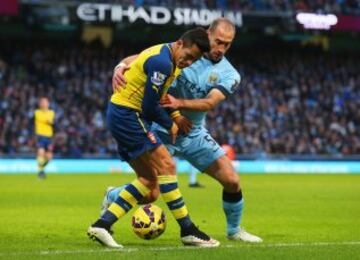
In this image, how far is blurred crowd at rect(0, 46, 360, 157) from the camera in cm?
3356

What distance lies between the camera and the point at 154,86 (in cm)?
804

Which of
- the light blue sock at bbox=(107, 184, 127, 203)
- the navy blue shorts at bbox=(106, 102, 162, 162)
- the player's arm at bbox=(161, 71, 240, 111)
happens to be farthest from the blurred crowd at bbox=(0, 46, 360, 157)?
the navy blue shorts at bbox=(106, 102, 162, 162)

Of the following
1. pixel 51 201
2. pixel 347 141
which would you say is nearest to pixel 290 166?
pixel 347 141

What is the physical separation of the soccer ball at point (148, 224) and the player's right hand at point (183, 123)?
3.07 feet

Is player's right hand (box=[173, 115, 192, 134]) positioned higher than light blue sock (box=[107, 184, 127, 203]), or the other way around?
player's right hand (box=[173, 115, 192, 134])

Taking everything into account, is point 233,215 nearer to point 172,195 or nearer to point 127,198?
point 172,195

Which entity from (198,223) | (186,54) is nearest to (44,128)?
(198,223)

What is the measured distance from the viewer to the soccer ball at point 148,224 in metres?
8.83

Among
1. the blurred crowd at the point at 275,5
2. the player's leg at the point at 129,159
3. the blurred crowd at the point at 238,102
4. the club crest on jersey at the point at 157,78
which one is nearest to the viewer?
the club crest on jersey at the point at 157,78

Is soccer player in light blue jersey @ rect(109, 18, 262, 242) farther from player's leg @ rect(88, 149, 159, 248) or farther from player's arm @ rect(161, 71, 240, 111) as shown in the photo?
player's leg @ rect(88, 149, 159, 248)

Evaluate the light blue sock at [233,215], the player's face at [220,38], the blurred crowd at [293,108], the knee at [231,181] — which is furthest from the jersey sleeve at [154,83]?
the blurred crowd at [293,108]

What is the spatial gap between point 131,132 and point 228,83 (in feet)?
4.49

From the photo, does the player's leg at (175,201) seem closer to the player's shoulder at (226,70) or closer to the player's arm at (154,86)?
the player's arm at (154,86)

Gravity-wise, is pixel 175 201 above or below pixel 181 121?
below
